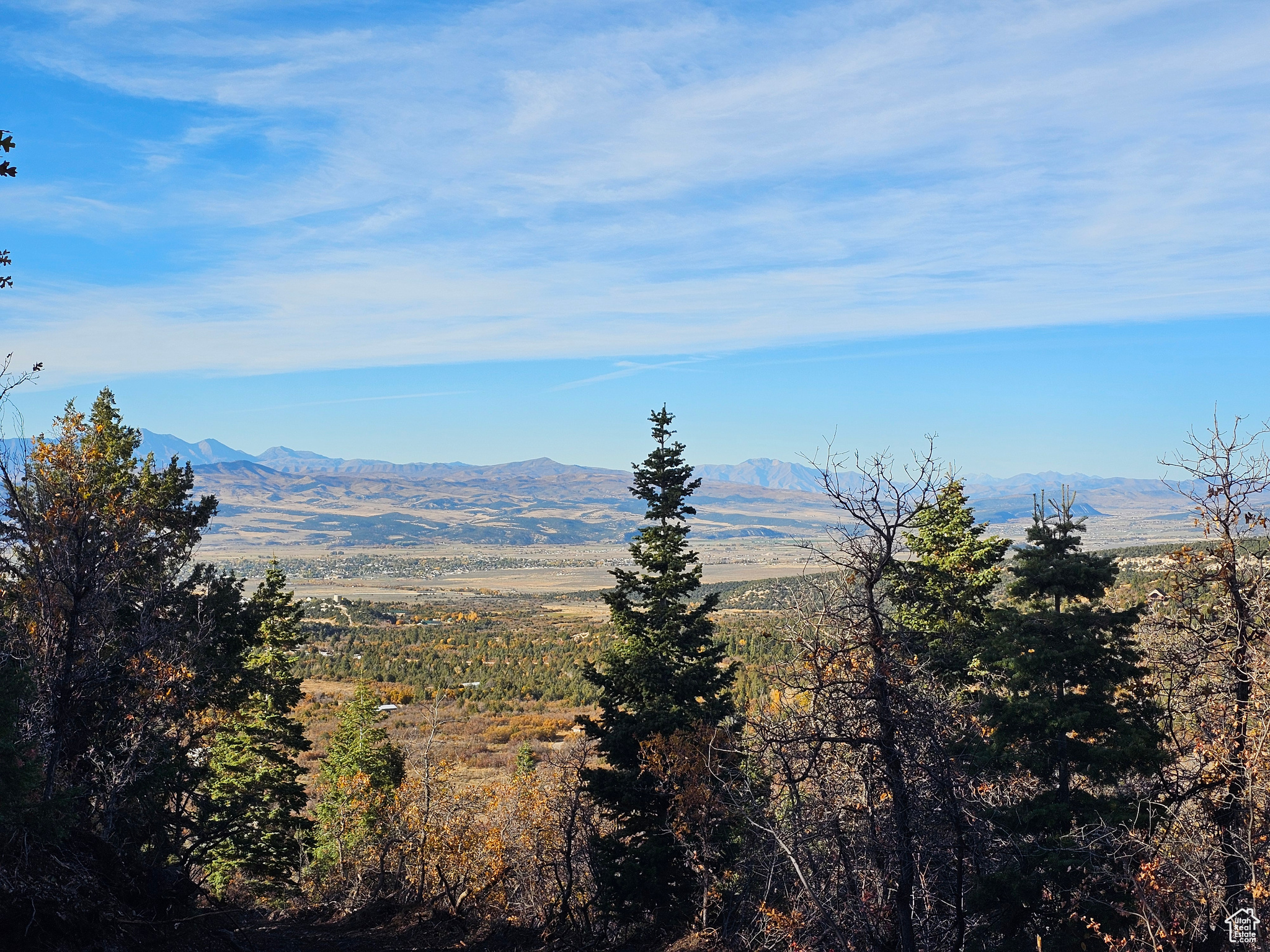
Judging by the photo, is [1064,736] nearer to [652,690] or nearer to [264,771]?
[652,690]

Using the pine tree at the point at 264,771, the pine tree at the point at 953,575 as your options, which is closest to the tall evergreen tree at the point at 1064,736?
the pine tree at the point at 953,575

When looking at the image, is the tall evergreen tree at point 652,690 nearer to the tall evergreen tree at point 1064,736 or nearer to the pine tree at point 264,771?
the tall evergreen tree at point 1064,736

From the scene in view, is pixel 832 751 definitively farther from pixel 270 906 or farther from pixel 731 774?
pixel 270 906

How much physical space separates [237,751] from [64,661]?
14.0m

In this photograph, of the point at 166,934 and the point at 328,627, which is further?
the point at 328,627

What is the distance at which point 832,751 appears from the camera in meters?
12.0

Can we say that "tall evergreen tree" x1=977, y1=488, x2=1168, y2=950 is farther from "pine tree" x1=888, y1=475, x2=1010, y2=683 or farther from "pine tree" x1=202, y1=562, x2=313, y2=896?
"pine tree" x1=202, y1=562, x2=313, y2=896

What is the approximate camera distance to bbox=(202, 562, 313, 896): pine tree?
2691cm

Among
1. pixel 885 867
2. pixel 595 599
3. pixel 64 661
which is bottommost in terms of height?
pixel 595 599

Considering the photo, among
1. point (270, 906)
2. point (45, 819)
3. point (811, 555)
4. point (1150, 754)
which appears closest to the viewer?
point (45, 819)

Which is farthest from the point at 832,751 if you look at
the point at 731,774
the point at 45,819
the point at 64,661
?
the point at 64,661

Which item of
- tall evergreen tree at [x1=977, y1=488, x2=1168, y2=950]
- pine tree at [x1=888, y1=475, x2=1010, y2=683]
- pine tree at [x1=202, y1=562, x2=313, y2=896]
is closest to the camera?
tall evergreen tree at [x1=977, y1=488, x2=1168, y2=950]

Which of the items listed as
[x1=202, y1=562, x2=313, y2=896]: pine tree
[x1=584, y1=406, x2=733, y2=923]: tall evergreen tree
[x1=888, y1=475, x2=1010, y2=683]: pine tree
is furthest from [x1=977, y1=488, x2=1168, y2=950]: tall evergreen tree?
[x1=202, y1=562, x2=313, y2=896]: pine tree

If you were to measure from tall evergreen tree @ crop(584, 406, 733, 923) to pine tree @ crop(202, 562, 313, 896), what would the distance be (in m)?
11.4
